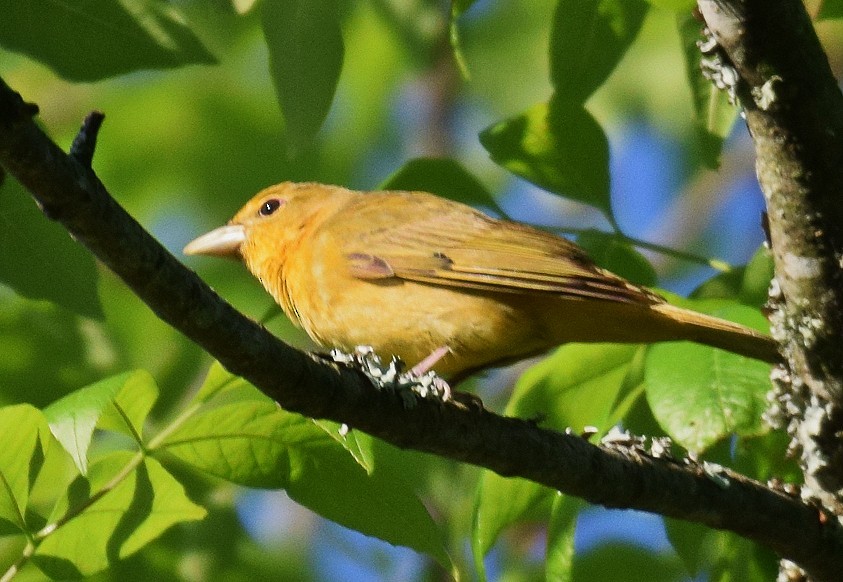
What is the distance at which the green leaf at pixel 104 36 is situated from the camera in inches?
125

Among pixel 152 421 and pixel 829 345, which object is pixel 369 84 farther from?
pixel 829 345

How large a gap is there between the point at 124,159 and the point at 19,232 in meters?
2.42

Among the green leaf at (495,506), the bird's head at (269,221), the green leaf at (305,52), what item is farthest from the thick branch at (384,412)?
the bird's head at (269,221)

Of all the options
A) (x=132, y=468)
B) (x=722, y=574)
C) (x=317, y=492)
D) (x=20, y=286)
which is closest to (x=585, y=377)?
(x=722, y=574)

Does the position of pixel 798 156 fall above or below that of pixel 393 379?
above

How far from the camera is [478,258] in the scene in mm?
4734

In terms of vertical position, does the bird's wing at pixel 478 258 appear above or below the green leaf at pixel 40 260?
below

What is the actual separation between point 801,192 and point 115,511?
2066mm

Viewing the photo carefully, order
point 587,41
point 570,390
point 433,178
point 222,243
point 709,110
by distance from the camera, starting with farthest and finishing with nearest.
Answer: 1. point 222,243
2. point 433,178
3. point 709,110
4. point 570,390
5. point 587,41

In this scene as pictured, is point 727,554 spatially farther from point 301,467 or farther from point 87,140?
point 87,140

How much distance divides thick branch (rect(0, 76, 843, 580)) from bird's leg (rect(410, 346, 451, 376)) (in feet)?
3.86

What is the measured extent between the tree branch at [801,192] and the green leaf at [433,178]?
3.83 ft

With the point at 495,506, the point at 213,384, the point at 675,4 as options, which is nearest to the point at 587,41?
the point at 675,4

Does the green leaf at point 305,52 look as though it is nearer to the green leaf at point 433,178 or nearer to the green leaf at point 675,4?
the green leaf at point 433,178
